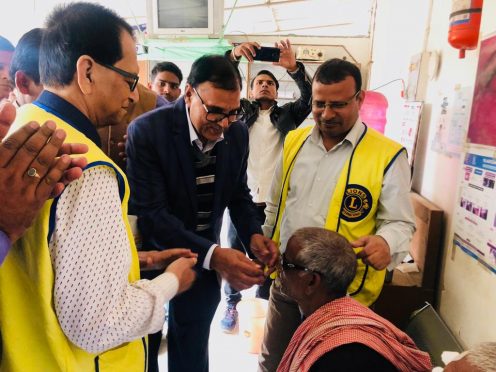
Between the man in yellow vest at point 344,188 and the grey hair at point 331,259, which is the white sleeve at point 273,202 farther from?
the grey hair at point 331,259

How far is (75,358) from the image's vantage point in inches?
31.2

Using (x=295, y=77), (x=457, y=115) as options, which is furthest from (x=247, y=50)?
(x=457, y=115)

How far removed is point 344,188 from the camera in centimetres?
143

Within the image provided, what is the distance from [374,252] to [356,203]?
0.23 metres

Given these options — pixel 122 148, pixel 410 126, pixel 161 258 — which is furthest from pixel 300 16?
pixel 161 258

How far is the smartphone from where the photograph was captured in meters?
2.01

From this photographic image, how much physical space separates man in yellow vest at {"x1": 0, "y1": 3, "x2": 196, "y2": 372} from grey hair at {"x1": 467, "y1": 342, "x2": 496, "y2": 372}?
67cm

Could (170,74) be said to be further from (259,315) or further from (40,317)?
(40,317)

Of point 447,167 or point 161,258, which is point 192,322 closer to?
point 161,258

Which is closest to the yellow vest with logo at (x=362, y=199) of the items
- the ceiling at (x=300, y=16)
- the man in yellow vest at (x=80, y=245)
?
the man in yellow vest at (x=80, y=245)

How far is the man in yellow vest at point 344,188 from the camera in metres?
1.40

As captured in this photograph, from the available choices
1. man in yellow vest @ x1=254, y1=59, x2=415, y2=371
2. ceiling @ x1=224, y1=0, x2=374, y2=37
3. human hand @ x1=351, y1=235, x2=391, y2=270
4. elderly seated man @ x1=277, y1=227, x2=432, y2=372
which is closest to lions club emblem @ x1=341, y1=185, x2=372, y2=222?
man in yellow vest @ x1=254, y1=59, x2=415, y2=371

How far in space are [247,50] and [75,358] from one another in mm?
1655

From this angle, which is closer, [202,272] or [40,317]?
[40,317]
